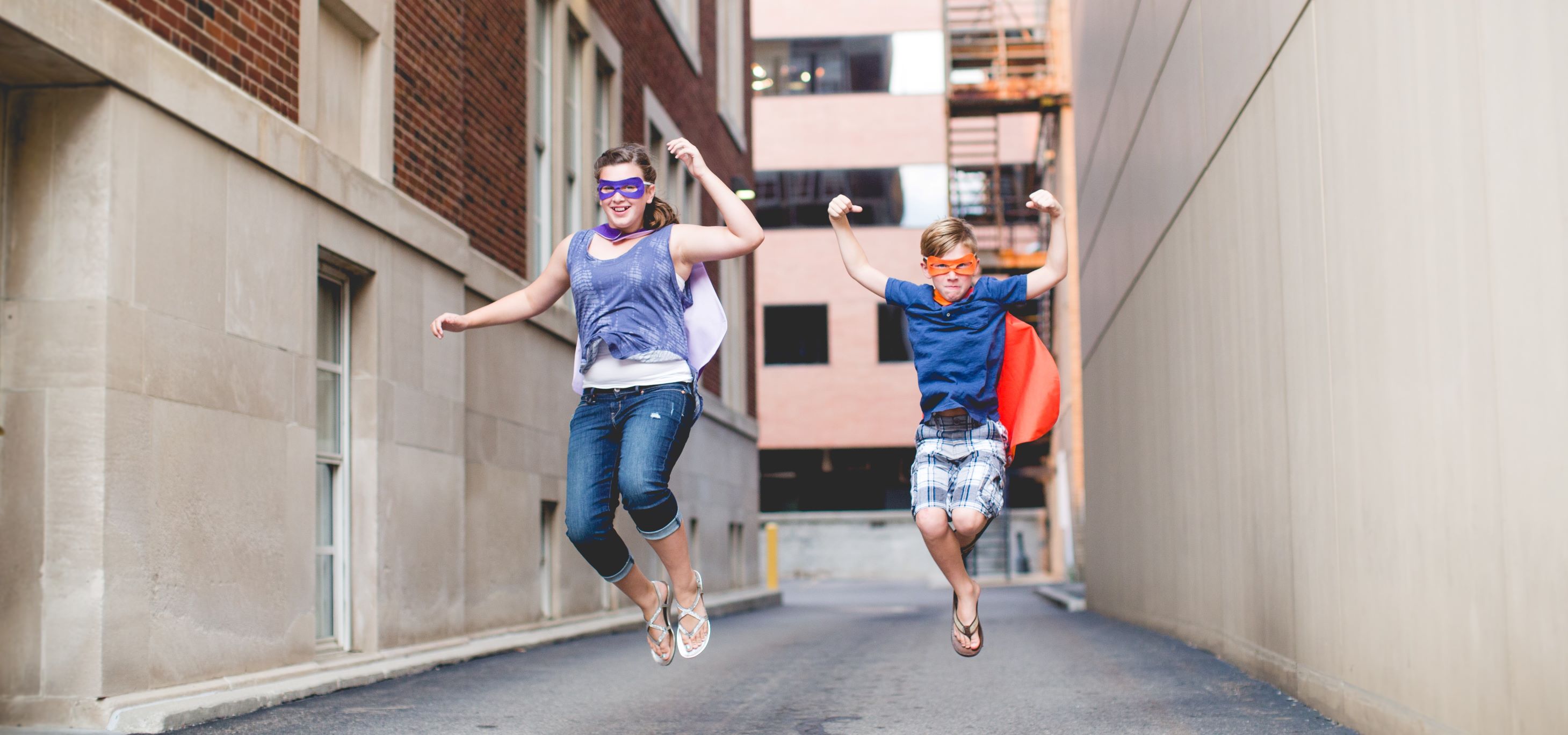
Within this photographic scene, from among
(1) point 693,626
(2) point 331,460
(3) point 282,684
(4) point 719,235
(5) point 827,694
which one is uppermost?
(4) point 719,235

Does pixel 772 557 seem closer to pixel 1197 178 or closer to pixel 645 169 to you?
pixel 1197 178

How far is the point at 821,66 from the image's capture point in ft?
143

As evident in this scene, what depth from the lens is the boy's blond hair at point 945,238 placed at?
634 cm

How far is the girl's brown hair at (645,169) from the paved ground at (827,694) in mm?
2264

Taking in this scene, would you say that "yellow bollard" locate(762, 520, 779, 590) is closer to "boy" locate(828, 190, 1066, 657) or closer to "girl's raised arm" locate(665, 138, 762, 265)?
"boy" locate(828, 190, 1066, 657)

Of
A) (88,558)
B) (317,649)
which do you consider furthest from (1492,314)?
(317,649)

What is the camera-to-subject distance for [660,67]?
22.3 m

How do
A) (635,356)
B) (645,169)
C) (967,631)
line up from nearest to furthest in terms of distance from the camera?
(635,356) < (645,169) < (967,631)

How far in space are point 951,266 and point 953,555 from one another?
1.25 m

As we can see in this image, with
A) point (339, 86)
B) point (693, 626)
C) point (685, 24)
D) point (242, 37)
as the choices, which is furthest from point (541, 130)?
point (693, 626)

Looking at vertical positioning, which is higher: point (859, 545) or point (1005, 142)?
point (1005, 142)

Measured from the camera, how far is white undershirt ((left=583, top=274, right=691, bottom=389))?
595cm

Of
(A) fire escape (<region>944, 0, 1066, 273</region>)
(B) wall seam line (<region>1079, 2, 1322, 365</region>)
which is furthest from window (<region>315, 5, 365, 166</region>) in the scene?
(A) fire escape (<region>944, 0, 1066, 273</region>)

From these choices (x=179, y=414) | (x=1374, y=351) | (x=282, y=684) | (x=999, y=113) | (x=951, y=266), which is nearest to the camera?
(x=1374, y=351)
